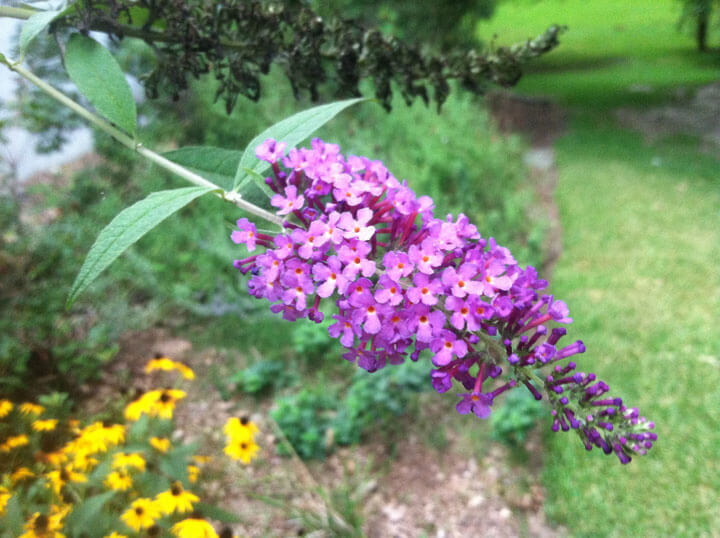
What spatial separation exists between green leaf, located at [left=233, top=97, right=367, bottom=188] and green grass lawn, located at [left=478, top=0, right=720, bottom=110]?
7150 mm

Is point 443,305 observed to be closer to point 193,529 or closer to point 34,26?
point 34,26

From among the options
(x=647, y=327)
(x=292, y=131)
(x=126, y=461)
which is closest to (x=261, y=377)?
(x=126, y=461)

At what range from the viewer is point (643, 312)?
302 cm

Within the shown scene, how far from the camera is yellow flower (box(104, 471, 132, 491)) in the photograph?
1.54m

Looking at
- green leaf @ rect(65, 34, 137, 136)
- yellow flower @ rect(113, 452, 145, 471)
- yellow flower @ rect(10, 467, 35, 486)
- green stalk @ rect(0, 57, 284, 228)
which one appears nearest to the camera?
green stalk @ rect(0, 57, 284, 228)

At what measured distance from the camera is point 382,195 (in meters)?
0.87

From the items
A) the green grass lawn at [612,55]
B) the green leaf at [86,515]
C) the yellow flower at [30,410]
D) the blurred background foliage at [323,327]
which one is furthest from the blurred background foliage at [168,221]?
the green grass lawn at [612,55]

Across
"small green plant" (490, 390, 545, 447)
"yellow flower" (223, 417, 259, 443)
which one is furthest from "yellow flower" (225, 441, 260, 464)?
"small green plant" (490, 390, 545, 447)

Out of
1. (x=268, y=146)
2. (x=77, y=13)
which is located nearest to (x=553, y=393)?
(x=268, y=146)

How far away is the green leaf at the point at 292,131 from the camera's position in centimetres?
87

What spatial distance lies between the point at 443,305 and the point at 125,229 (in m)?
0.42

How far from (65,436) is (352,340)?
1600mm

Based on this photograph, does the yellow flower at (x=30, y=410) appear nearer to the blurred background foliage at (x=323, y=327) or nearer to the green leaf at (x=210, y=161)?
the blurred background foliage at (x=323, y=327)

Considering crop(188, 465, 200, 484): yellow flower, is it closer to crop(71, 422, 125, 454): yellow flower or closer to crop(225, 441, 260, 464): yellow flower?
crop(225, 441, 260, 464): yellow flower
